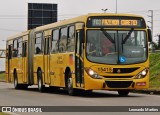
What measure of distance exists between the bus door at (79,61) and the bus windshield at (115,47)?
0.36 meters

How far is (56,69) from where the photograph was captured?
86.7 ft

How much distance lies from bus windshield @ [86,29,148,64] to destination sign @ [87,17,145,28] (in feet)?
0.82

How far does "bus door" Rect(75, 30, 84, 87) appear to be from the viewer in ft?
75.2

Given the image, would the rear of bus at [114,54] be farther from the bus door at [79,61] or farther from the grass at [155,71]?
the grass at [155,71]

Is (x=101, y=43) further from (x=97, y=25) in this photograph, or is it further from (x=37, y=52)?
(x=37, y=52)

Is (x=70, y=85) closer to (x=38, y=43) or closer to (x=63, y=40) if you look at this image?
(x=63, y=40)

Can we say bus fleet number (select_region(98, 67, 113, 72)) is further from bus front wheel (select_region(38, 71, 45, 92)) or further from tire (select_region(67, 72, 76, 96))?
bus front wheel (select_region(38, 71, 45, 92))

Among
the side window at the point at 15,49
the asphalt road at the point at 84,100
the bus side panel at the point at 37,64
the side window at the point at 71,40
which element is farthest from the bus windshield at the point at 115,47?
the side window at the point at 15,49

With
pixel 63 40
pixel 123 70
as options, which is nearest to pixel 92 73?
pixel 123 70

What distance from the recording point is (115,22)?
2325cm

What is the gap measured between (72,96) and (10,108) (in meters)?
6.52

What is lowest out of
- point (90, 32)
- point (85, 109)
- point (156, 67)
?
point (156, 67)

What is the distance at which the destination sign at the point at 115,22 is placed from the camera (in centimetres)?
2308

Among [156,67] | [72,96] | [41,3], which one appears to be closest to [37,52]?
[72,96]
